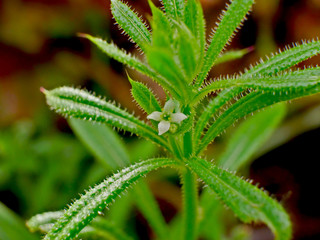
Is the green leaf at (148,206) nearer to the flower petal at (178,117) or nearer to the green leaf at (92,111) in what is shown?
the green leaf at (92,111)

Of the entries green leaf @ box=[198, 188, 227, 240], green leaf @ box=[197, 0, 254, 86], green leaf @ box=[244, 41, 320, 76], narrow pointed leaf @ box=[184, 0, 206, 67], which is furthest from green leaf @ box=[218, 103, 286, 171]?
narrow pointed leaf @ box=[184, 0, 206, 67]

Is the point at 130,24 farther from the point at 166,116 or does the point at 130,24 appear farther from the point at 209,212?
the point at 209,212

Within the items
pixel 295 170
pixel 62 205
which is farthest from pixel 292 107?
pixel 62 205

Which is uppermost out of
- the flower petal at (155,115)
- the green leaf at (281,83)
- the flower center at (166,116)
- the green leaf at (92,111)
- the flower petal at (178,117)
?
the green leaf at (281,83)

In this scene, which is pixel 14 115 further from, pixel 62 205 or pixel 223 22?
pixel 223 22

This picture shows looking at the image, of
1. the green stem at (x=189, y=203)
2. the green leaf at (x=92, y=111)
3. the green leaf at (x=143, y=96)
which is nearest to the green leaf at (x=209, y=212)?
the green stem at (x=189, y=203)
